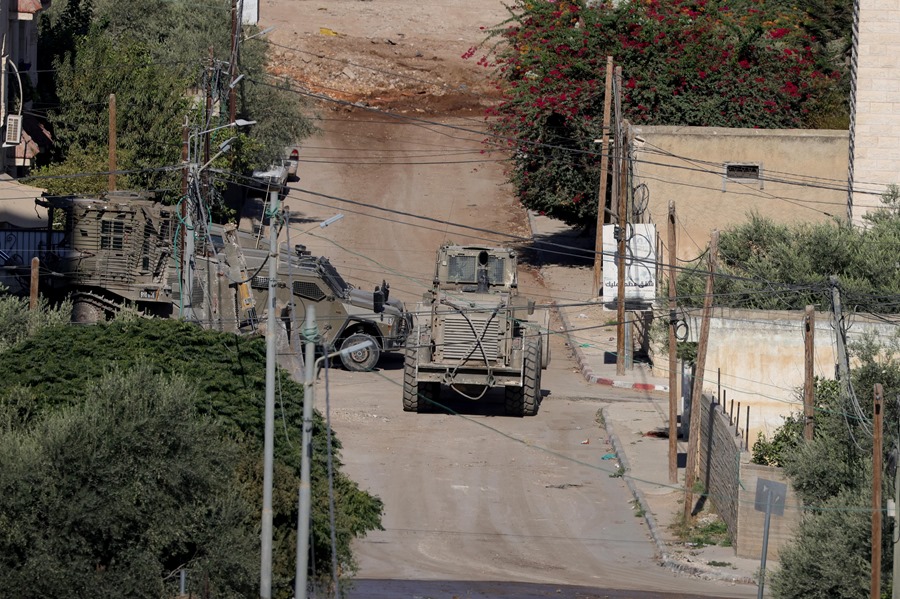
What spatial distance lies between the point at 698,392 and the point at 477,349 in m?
5.49

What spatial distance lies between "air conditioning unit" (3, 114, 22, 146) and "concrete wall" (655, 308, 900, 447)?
1779 centimetres

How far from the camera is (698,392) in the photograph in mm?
25156

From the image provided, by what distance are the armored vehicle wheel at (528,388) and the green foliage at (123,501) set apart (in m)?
10.9

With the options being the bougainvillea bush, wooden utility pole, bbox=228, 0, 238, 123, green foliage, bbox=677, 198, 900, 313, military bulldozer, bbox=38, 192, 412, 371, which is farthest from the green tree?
green foliage, bbox=677, 198, 900, 313

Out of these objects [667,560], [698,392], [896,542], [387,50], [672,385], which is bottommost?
[667,560]

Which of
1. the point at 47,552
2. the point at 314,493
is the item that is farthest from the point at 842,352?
the point at 47,552

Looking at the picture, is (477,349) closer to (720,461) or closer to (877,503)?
(720,461)

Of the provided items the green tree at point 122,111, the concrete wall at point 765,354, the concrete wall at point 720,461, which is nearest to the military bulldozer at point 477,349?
the concrete wall at point 765,354

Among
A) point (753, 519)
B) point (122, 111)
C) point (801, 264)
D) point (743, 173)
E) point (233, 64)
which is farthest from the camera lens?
point (122, 111)

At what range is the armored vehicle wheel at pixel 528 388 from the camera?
29.2m

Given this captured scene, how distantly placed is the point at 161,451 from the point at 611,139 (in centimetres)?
2528

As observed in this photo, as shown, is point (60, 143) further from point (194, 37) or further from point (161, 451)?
point (161, 451)

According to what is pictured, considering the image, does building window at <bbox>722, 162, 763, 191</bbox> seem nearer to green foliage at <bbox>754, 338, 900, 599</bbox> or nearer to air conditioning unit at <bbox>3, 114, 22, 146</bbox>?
green foliage at <bbox>754, 338, 900, 599</bbox>

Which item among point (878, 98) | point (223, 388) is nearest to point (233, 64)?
point (878, 98)
